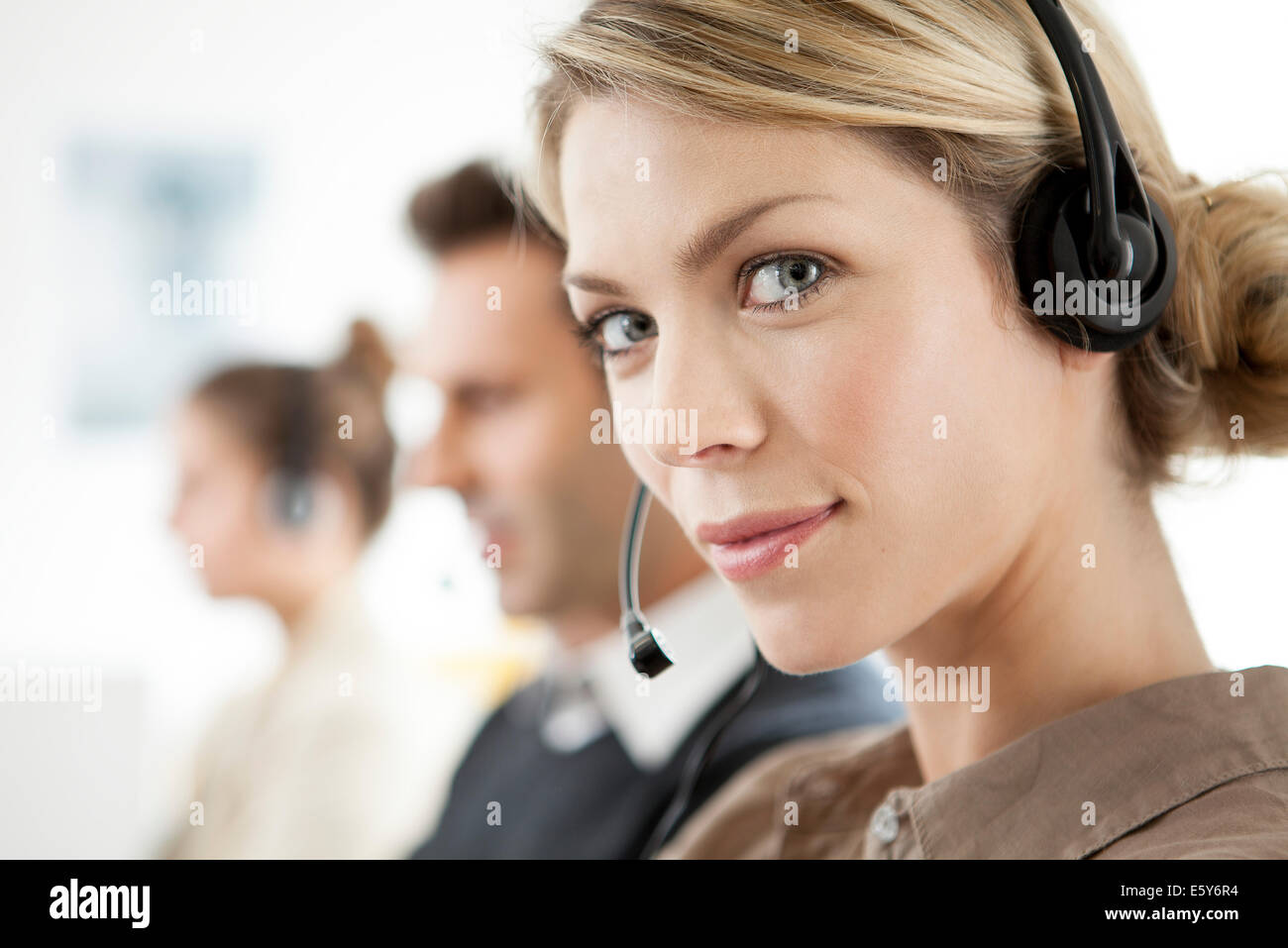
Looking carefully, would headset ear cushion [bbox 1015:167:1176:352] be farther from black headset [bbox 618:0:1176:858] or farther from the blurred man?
the blurred man

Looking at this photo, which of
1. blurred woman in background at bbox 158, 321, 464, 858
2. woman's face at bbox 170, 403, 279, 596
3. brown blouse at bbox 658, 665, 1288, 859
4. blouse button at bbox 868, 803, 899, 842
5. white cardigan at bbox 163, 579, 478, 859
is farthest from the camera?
woman's face at bbox 170, 403, 279, 596

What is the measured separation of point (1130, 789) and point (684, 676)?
2.43ft

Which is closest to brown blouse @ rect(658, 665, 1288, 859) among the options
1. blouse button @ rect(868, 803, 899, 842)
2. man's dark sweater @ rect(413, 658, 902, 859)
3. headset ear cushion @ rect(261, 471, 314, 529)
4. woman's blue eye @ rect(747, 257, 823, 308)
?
blouse button @ rect(868, 803, 899, 842)

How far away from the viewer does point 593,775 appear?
52.1 inches

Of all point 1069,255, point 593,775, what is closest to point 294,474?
point 593,775

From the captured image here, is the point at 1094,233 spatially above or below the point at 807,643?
above

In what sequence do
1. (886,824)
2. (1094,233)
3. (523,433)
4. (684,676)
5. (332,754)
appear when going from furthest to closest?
(332,754) < (523,433) < (684,676) < (886,824) < (1094,233)

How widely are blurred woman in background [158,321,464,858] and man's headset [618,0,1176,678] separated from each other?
54.5 inches

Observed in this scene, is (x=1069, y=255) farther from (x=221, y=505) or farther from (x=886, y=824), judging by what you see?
(x=221, y=505)

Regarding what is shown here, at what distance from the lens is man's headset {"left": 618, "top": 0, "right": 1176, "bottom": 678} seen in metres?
0.54

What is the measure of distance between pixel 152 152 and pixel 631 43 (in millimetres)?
1861

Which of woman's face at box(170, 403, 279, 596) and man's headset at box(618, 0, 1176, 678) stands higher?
man's headset at box(618, 0, 1176, 678)

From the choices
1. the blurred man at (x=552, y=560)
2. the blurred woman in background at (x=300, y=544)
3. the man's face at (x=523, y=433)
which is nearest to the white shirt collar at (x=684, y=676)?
the blurred man at (x=552, y=560)
